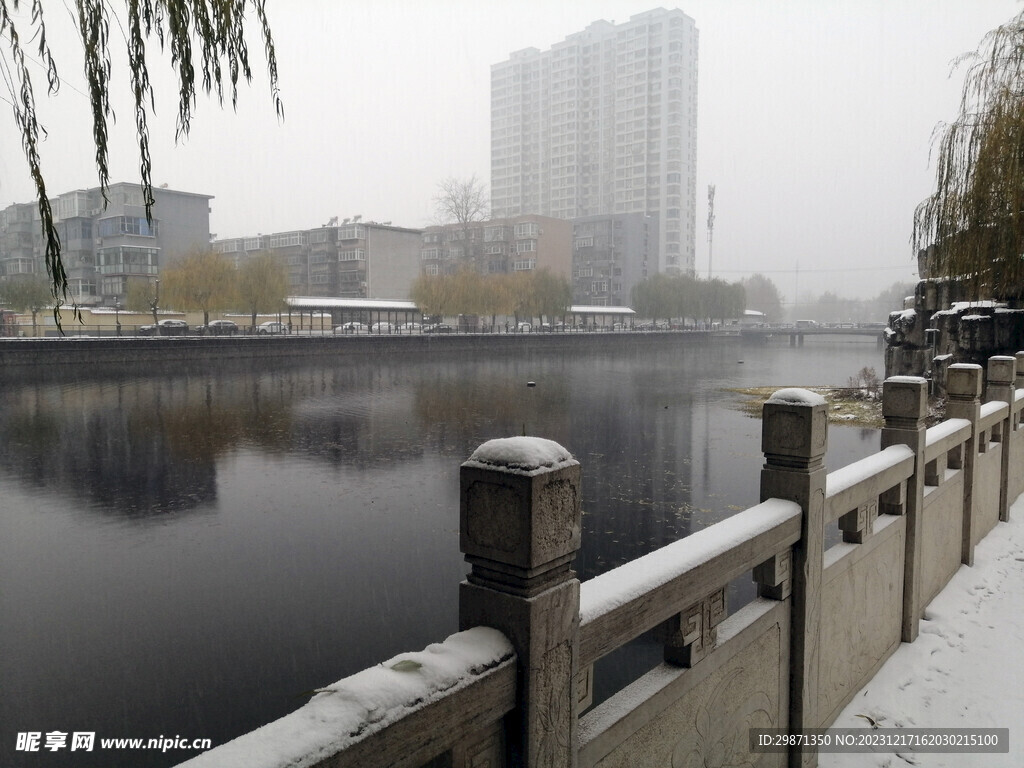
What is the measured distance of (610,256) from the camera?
8662cm

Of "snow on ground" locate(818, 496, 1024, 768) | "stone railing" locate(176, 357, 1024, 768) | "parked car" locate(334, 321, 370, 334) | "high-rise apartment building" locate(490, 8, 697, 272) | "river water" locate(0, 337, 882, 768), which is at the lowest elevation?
"river water" locate(0, 337, 882, 768)

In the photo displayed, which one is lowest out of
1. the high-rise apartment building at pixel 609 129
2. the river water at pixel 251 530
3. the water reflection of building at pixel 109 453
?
the river water at pixel 251 530

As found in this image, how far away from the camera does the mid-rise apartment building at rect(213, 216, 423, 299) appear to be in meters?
67.9

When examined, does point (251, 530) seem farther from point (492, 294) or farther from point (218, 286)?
point (492, 294)

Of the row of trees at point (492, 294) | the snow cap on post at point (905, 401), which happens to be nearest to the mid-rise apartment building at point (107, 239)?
the row of trees at point (492, 294)

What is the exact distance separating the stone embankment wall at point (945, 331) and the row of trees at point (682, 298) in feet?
180

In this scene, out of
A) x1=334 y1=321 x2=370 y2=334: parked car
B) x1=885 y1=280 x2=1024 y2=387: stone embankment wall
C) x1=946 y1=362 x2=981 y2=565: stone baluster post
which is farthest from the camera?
x1=334 y1=321 x2=370 y2=334: parked car

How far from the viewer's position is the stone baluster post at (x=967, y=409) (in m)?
5.23

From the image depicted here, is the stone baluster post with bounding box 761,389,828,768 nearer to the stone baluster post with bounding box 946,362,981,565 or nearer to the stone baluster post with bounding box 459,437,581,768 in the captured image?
the stone baluster post with bounding box 459,437,581,768

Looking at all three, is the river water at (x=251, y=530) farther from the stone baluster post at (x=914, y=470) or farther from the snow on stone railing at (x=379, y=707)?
the snow on stone railing at (x=379, y=707)

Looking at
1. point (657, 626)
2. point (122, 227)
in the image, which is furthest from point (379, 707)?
point (122, 227)

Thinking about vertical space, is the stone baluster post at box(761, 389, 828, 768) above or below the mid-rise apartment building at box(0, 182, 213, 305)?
below

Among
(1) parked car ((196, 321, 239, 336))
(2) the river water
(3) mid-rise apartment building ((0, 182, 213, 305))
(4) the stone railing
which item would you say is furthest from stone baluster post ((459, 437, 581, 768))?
(3) mid-rise apartment building ((0, 182, 213, 305))

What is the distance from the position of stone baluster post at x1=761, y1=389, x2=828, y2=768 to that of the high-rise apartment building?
9639 centimetres
